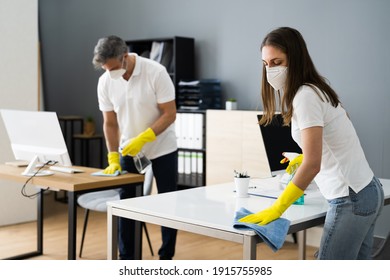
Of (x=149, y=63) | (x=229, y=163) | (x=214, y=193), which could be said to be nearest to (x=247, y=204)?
(x=214, y=193)

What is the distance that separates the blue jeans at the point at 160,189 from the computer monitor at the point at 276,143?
34.4 inches

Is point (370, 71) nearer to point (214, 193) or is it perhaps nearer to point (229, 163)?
point (229, 163)

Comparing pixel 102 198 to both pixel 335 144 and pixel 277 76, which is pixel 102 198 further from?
pixel 335 144

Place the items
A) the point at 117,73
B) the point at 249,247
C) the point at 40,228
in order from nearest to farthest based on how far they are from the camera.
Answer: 1. the point at 249,247
2. the point at 117,73
3. the point at 40,228

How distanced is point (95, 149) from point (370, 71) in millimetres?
3174

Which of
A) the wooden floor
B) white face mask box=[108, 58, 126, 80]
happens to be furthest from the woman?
the wooden floor

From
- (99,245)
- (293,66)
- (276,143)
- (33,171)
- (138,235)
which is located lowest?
(99,245)

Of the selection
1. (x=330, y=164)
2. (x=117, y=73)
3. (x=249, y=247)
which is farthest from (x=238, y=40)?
(x=249, y=247)

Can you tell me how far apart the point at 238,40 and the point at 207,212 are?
292cm

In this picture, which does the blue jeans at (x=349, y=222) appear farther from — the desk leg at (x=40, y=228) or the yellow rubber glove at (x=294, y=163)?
the desk leg at (x=40, y=228)

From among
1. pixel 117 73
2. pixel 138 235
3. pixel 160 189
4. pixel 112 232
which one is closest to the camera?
pixel 112 232

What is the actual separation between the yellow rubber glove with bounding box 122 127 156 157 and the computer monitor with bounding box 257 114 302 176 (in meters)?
0.77

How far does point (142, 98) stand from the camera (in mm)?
3613
